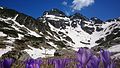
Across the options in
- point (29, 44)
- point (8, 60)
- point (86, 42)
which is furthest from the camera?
point (86, 42)

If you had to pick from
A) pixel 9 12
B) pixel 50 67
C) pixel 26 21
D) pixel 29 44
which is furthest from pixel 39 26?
pixel 50 67

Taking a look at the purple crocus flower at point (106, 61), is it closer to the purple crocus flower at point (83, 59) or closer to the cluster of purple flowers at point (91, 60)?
the cluster of purple flowers at point (91, 60)

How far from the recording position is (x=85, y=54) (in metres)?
1.64

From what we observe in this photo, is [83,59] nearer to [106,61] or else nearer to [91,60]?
[91,60]

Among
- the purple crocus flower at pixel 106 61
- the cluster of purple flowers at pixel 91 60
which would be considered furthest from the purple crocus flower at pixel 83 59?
the purple crocus flower at pixel 106 61

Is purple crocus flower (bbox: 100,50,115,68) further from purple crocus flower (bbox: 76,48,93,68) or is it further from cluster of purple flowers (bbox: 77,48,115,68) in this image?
purple crocus flower (bbox: 76,48,93,68)

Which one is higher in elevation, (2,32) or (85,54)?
(2,32)

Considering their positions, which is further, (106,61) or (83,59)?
(83,59)

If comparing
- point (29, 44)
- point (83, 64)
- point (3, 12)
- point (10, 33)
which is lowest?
point (83, 64)

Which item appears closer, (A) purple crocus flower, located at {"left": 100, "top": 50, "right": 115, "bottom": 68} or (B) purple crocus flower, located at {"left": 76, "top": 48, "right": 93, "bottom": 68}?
(A) purple crocus flower, located at {"left": 100, "top": 50, "right": 115, "bottom": 68}

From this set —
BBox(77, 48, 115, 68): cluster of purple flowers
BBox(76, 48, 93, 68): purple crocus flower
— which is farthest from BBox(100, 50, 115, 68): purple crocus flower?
BBox(76, 48, 93, 68): purple crocus flower

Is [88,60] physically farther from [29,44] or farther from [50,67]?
[29,44]

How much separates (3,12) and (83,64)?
16529 cm

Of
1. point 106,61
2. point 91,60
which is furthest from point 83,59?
point 106,61
